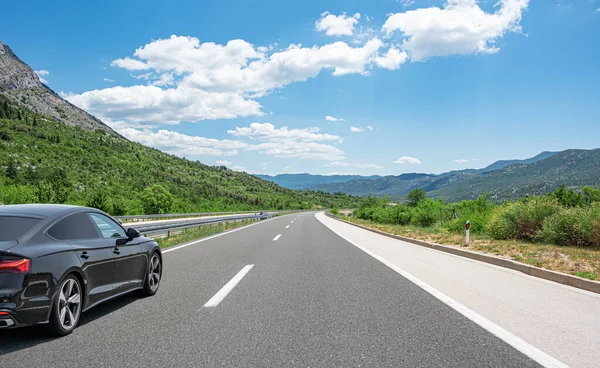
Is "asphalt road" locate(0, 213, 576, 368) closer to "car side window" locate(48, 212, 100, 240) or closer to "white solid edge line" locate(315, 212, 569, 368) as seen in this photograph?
"white solid edge line" locate(315, 212, 569, 368)

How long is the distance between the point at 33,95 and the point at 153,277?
120647 millimetres

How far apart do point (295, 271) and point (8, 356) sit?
578cm

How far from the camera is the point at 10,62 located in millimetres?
116750

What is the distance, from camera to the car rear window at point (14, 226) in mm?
4383

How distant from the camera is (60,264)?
443 centimetres

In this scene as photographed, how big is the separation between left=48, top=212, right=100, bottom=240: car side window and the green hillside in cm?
3224

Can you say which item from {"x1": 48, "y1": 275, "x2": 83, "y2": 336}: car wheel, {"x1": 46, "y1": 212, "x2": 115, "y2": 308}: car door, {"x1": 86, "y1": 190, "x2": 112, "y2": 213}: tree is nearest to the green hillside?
{"x1": 86, "y1": 190, "x2": 112, "y2": 213}: tree

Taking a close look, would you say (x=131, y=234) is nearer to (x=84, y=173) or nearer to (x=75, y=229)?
(x=75, y=229)

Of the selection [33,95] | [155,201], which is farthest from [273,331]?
[33,95]

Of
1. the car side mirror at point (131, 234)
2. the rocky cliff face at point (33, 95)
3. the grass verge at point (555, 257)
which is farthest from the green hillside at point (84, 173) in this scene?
the grass verge at point (555, 257)

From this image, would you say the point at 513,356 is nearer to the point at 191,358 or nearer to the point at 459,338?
the point at 459,338

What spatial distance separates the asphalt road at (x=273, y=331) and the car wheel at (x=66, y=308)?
113 millimetres

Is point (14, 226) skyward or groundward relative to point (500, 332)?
skyward

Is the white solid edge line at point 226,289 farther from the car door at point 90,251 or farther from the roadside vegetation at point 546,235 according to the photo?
the roadside vegetation at point 546,235
